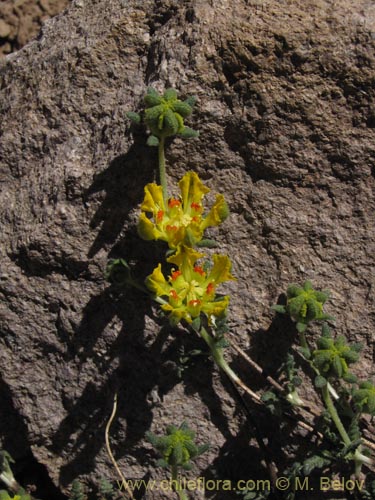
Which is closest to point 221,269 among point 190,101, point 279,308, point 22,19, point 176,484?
point 279,308

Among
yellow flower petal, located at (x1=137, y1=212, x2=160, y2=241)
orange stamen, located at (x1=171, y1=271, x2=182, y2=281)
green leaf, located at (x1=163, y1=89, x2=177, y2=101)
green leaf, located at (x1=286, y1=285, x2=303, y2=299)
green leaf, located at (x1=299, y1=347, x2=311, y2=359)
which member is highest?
green leaf, located at (x1=163, y1=89, x2=177, y2=101)

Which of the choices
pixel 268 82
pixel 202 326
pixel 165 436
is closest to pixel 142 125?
pixel 268 82

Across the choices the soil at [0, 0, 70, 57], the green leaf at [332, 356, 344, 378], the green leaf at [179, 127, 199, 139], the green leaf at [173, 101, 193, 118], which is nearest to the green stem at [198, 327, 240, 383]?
the green leaf at [332, 356, 344, 378]

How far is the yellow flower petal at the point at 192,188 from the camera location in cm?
327

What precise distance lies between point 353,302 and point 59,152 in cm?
181

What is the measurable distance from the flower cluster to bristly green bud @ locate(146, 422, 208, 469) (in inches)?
23.4

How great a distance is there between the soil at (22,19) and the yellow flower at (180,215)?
2.71 meters

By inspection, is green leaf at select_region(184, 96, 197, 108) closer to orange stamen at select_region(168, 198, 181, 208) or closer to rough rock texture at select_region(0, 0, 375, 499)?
rough rock texture at select_region(0, 0, 375, 499)

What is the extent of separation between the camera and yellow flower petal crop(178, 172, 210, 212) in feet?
10.7

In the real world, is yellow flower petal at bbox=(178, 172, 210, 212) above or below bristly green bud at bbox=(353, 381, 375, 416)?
above

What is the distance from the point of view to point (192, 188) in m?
3.34

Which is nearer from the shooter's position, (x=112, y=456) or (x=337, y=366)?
(x=337, y=366)

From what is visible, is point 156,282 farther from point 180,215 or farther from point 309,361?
point 309,361

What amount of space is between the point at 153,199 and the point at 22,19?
2890 mm
